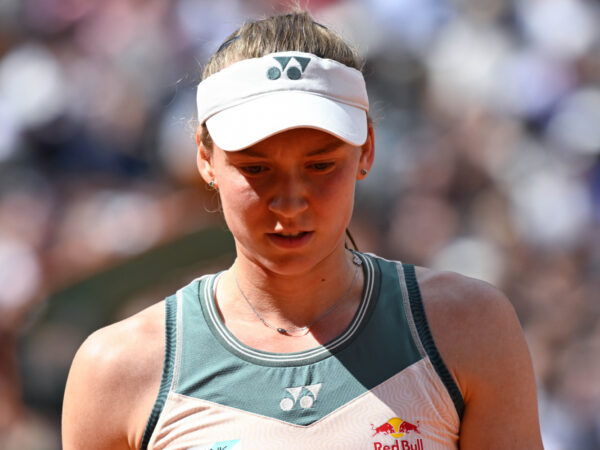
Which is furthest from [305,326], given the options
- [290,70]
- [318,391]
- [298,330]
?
[290,70]

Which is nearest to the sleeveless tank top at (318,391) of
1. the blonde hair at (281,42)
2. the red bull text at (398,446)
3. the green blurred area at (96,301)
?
the red bull text at (398,446)

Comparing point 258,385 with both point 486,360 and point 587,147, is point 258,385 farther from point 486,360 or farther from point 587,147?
point 587,147

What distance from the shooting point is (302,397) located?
1685 millimetres

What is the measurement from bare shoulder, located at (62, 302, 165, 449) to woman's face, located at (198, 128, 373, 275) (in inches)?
11.7

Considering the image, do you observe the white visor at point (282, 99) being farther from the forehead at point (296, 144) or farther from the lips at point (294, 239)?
the lips at point (294, 239)

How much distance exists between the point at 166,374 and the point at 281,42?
0.73m

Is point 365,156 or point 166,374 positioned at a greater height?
point 365,156

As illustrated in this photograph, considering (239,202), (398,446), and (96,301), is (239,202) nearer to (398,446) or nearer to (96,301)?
(398,446)

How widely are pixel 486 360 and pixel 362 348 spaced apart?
25cm

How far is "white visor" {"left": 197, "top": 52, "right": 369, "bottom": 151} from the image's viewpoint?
1.67 m

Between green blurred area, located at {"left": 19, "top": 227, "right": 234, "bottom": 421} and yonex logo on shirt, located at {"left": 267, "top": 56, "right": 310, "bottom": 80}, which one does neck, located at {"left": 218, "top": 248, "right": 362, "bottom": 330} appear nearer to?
yonex logo on shirt, located at {"left": 267, "top": 56, "right": 310, "bottom": 80}

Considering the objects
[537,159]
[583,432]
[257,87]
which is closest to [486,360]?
[257,87]

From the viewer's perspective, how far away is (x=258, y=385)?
1.71 meters

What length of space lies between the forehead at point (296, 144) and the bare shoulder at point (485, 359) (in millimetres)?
381
